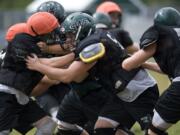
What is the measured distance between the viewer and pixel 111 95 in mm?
8555

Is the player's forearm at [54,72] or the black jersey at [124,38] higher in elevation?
the player's forearm at [54,72]

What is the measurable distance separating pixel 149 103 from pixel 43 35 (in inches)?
56.3

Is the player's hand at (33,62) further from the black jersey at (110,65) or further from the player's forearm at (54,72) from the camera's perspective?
the black jersey at (110,65)

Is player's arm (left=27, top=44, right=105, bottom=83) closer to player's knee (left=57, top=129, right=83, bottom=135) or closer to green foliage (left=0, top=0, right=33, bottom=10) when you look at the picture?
player's knee (left=57, top=129, right=83, bottom=135)

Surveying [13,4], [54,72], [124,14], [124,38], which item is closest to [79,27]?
[54,72]

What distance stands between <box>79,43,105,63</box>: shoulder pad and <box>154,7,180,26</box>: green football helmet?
2.34 ft

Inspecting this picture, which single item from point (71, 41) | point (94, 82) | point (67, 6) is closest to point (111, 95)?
point (94, 82)

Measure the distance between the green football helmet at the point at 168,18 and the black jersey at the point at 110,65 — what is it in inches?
21.3

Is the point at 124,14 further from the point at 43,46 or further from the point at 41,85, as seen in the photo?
the point at 43,46

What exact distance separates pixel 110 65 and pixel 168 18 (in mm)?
808

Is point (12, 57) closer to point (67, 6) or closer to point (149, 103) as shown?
point (149, 103)

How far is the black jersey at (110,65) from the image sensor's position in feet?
26.0

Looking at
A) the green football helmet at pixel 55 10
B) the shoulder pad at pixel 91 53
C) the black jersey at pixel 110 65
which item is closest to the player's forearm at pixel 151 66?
the black jersey at pixel 110 65

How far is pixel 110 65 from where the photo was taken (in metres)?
8.16
